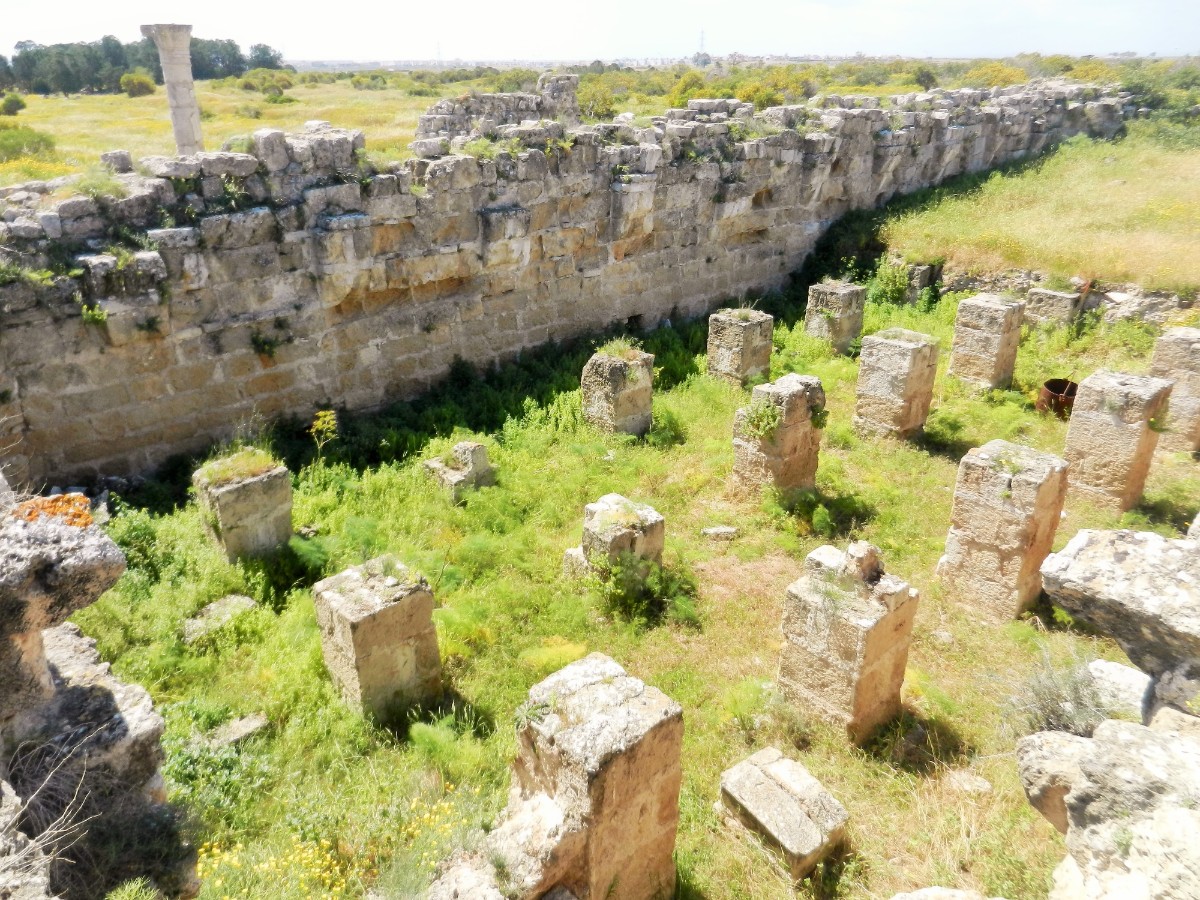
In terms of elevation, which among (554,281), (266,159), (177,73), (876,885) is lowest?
(876,885)

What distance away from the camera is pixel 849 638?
5520 mm

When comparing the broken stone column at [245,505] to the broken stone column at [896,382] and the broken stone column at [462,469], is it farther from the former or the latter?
the broken stone column at [896,382]

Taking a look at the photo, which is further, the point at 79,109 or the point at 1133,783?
the point at 79,109

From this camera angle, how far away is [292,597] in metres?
6.84

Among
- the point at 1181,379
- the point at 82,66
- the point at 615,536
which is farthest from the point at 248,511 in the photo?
the point at 82,66

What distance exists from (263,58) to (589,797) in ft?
221

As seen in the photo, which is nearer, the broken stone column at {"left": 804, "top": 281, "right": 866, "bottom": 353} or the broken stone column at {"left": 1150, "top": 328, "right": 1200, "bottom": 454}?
the broken stone column at {"left": 1150, "top": 328, "right": 1200, "bottom": 454}

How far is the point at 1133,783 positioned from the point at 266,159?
9.23 m

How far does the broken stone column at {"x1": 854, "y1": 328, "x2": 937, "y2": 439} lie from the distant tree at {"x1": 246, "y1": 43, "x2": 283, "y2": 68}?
59.9 m

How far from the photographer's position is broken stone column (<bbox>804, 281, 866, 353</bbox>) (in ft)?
40.7

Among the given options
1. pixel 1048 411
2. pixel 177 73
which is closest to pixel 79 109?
pixel 177 73

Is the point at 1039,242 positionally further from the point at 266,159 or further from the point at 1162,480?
the point at 266,159

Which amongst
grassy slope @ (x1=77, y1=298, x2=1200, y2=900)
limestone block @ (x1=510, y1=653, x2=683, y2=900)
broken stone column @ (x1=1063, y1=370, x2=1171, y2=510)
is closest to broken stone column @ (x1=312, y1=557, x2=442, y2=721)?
grassy slope @ (x1=77, y1=298, x2=1200, y2=900)

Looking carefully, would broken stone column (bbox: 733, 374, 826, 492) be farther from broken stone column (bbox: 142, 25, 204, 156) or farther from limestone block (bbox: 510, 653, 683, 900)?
broken stone column (bbox: 142, 25, 204, 156)
